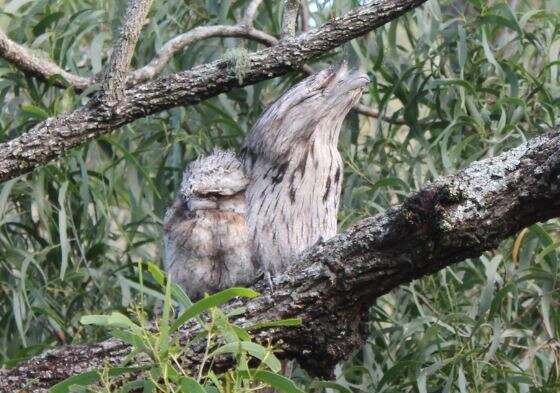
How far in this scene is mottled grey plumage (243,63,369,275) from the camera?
2607 mm

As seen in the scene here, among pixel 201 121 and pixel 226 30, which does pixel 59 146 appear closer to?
pixel 226 30

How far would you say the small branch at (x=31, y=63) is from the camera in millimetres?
2641

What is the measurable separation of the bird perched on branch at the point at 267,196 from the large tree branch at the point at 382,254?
12.5 inches

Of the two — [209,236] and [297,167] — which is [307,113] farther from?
[209,236]

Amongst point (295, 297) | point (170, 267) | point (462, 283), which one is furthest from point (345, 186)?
point (295, 297)

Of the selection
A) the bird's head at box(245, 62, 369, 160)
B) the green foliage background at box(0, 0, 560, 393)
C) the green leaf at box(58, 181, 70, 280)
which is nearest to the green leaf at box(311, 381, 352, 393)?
the green foliage background at box(0, 0, 560, 393)

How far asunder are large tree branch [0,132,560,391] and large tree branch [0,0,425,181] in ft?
1.28

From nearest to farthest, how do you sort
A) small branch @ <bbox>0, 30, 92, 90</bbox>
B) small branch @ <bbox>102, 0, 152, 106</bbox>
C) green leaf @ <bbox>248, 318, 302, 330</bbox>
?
green leaf @ <bbox>248, 318, 302, 330</bbox>
small branch @ <bbox>102, 0, 152, 106</bbox>
small branch @ <bbox>0, 30, 92, 90</bbox>

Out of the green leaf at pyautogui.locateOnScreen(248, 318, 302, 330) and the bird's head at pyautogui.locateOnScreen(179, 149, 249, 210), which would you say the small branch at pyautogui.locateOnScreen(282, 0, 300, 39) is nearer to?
the bird's head at pyautogui.locateOnScreen(179, 149, 249, 210)

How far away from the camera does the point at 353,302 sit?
6.94 ft

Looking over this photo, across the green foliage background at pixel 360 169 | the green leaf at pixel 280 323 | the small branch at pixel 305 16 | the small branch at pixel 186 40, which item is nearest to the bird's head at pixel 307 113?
the small branch at pixel 186 40

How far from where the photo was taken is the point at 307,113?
2.71 m

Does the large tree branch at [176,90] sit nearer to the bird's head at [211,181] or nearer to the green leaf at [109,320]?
the bird's head at [211,181]

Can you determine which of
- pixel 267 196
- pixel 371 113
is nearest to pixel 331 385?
pixel 267 196
